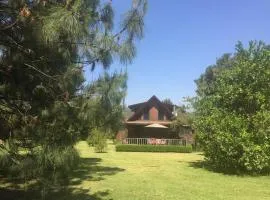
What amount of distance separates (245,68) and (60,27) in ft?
46.7

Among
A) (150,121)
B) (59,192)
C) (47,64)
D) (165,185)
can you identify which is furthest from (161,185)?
(150,121)

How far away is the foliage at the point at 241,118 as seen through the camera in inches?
714

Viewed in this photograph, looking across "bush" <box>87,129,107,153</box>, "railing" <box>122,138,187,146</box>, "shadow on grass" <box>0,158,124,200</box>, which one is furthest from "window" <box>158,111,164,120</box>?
"shadow on grass" <box>0,158,124,200</box>

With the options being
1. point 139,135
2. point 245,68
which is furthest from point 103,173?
point 139,135

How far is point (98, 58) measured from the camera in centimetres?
848

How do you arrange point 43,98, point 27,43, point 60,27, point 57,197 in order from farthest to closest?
1. point 57,197
2. point 43,98
3. point 27,43
4. point 60,27

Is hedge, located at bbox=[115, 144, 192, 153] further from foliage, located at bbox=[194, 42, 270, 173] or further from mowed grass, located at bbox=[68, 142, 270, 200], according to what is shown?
mowed grass, located at bbox=[68, 142, 270, 200]

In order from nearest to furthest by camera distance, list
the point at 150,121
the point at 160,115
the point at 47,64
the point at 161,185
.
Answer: the point at 47,64 → the point at 161,185 → the point at 150,121 → the point at 160,115

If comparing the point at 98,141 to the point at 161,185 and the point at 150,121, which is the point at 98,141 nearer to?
the point at 150,121

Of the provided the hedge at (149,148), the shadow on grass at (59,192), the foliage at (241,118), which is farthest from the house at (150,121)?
the shadow on grass at (59,192)

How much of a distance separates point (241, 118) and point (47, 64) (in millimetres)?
13061

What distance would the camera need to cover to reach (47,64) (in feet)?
27.3

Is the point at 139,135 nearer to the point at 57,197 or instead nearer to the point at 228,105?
the point at 228,105

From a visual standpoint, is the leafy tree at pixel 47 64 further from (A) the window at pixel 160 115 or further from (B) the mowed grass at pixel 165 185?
(A) the window at pixel 160 115
